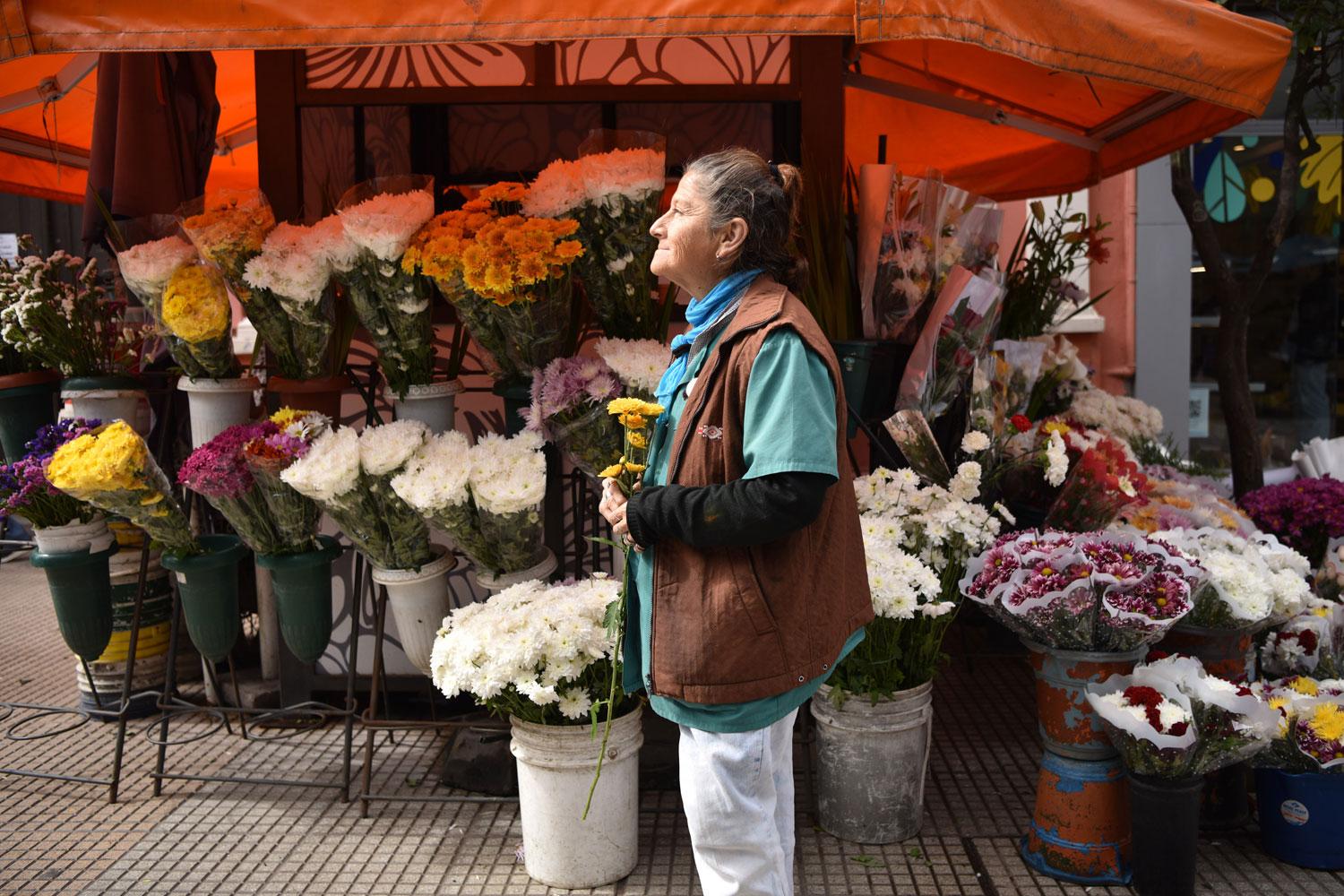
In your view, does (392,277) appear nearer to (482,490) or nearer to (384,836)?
(482,490)

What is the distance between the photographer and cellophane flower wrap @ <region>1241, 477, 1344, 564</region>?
4.39 m

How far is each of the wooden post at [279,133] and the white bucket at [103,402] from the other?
85 centimetres

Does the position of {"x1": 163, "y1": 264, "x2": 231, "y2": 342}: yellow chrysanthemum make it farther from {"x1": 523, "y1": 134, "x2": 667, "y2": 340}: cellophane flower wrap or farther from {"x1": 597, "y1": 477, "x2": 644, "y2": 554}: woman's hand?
{"x1": 597, "y1": 477, "x2": 644, "y2": 554}: woman's hand

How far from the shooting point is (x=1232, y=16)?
130 inches

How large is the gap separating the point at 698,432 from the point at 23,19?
2.22 m

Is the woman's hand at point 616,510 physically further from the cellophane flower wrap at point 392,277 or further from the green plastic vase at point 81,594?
the green plastic vase at point 81,594

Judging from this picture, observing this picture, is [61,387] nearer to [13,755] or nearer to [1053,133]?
[13,755]

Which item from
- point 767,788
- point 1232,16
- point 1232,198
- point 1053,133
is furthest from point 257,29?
point 1232,198

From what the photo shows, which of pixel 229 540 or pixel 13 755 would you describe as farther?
pixel 13 755

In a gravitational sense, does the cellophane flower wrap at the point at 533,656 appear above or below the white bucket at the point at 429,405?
below

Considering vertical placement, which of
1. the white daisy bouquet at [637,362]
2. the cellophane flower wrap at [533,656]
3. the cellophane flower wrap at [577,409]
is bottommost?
the cellophane flower wrap at [533,656]

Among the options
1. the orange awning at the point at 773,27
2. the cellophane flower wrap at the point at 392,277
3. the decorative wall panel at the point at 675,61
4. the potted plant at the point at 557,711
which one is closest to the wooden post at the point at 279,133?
the cellophane flower wrap at the point at 392,277

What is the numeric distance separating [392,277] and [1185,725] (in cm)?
259

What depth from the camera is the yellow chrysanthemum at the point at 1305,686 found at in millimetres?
3281
